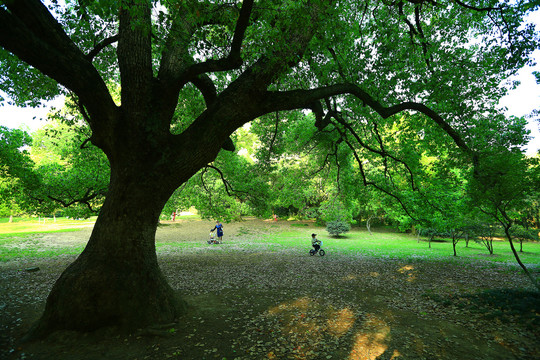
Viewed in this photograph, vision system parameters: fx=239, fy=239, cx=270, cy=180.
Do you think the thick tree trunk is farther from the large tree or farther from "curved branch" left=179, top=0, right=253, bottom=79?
"curved branch" left=179, top=0, right=253, bottom=79

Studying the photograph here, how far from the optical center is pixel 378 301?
6.42 m

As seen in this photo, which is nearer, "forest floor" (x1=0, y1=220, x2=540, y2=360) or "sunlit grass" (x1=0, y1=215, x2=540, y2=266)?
"forest floor" (x1=0, y1=220, x2=540, y2=360)

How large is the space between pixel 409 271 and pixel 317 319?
644 centimetres

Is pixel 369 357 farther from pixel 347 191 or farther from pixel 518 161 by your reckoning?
pixel 347 191

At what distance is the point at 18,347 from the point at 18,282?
5.68m

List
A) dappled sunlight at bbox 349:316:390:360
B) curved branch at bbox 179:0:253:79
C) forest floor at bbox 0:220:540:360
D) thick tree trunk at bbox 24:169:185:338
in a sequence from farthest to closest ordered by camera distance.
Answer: thick tree trunk at bbox 24:169:185:338 < forest floor at bbox 0:220:540:360 < dappled sunlight at bbox 349:316:390:360 < curved branch at bbox 179:0:253:79

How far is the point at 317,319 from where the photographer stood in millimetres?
5305

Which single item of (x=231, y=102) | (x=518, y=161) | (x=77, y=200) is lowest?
(x=77, y=200)

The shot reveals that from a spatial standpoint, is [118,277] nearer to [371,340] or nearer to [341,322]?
[341,322]

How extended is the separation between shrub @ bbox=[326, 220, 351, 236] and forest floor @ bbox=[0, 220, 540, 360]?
17702 millimetres

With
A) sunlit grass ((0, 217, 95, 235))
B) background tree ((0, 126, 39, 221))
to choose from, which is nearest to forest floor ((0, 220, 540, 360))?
background tree ((0, 126, 39, 221))

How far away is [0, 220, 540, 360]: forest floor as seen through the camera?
4.02m

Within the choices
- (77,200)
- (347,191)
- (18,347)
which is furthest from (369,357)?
(77,200)

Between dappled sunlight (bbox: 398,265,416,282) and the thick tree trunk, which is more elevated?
the thick tree trunk
